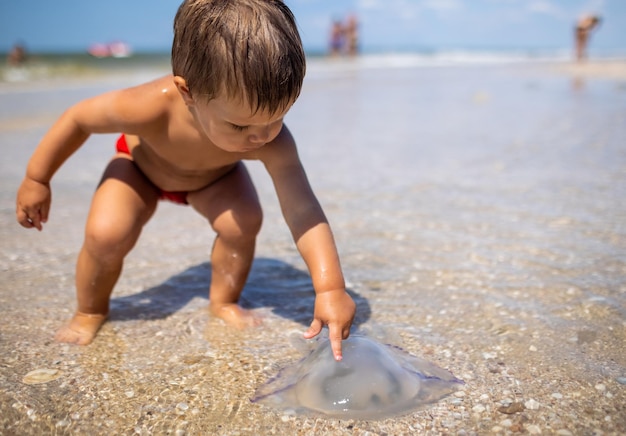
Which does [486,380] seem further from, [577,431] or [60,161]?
[60,161]

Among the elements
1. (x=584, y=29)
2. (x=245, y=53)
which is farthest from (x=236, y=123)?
(x=584, y=29)

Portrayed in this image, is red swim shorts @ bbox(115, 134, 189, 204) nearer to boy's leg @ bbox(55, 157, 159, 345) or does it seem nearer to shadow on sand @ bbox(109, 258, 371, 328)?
boy's leg @ bbox(55, 157, 159, 345)

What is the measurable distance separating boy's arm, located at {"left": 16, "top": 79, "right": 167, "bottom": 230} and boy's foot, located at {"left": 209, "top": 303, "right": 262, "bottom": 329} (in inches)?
28.7

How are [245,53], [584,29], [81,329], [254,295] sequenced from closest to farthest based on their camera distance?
[245,53] → [81,329] → [254,295] → [584,29]

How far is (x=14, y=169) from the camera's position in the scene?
4473mm

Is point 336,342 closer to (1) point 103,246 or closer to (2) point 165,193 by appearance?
(1) point 103,246

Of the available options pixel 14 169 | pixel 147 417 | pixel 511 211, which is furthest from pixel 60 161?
pixel 14 169

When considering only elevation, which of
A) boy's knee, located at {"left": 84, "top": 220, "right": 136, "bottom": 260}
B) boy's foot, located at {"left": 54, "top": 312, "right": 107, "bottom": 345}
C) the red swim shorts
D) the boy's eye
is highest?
the boy's eye

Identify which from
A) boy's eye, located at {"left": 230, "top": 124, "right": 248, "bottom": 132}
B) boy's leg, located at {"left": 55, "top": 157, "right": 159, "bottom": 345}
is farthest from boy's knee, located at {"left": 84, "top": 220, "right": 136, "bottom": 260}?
boy's eye, located at {"left": 230, "top": 124, "right": 248, "bottom": 132}

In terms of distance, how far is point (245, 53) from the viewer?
5.10 ft

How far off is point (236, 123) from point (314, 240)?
17.6 inches

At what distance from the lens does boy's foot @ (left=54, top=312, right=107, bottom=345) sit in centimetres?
196

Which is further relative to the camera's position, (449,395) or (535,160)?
(535,160)

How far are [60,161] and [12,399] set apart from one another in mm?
886
